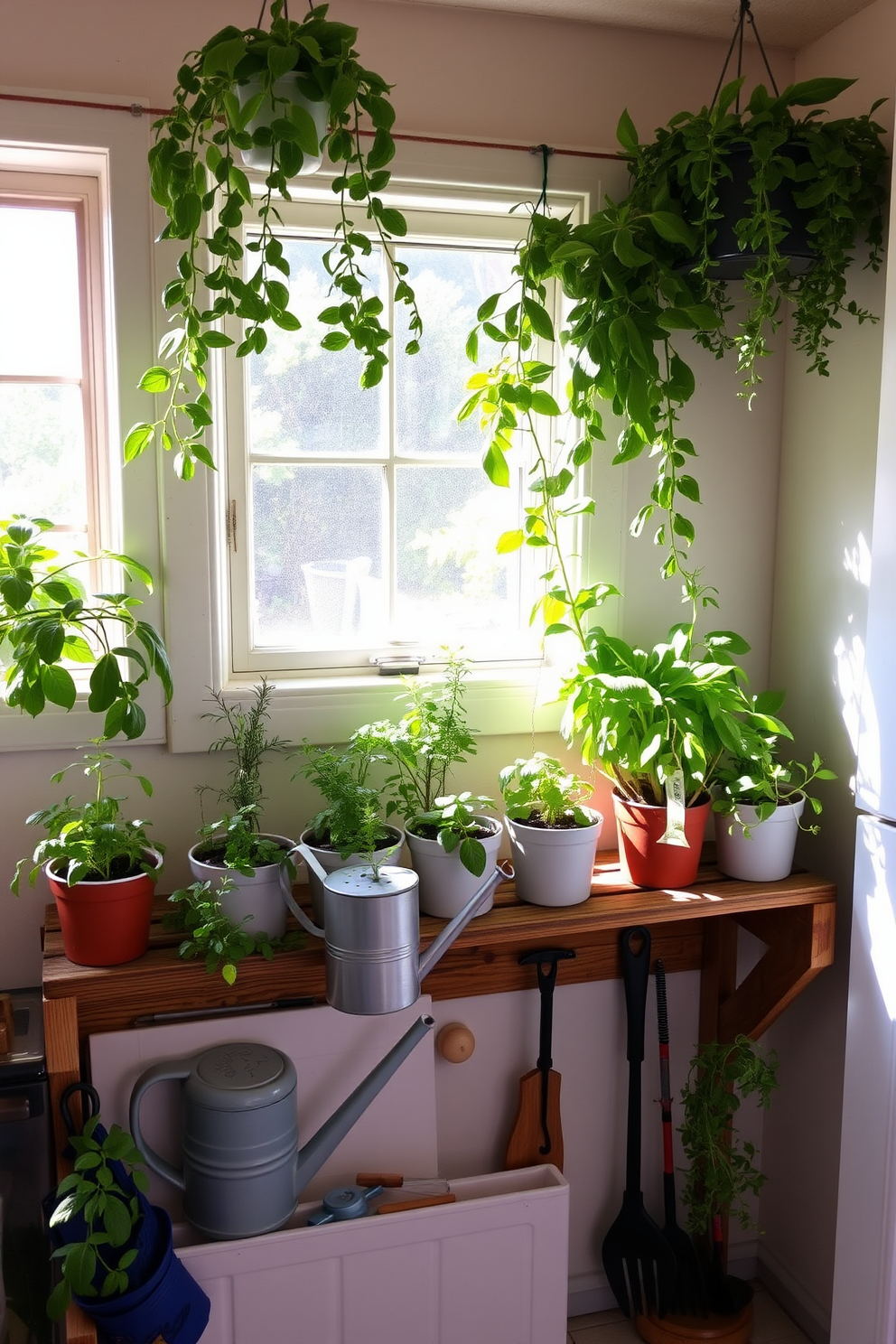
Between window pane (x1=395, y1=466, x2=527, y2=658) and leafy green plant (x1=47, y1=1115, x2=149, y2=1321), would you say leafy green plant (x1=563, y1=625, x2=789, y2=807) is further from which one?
leafy green plant (x1=47, y1=1115, x2=149, y2=1321)

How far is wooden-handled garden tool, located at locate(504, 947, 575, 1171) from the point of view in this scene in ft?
6.64

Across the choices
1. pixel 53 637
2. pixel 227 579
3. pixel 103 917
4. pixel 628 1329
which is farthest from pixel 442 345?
pixel 628 1329

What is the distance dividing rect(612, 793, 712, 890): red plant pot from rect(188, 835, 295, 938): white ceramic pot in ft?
1.93

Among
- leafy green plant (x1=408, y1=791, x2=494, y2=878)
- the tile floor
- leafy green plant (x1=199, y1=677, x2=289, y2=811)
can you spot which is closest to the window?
leafy green plant (x1=199, y1=677, x2=289, y2=811)

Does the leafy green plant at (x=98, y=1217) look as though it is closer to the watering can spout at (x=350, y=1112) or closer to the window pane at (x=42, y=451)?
the watering can spout at (x=350, y=1112)

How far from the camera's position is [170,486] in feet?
5.90

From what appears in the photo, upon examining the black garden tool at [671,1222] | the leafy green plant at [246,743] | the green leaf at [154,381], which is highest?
the green leaf at [154,381]

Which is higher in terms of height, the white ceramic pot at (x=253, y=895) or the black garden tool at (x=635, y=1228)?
the white ceramic pot at (x=253, y=895)

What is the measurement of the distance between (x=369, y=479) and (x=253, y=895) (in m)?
0.76

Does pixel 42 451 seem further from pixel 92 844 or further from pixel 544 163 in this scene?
pixel 544 163

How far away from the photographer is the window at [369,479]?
194cm

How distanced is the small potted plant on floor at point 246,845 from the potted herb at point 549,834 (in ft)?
1.21

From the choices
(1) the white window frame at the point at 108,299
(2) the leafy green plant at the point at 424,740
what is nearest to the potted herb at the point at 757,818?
(2) the leafy green plant at the point at 424,740

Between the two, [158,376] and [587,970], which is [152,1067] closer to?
[587,970]
